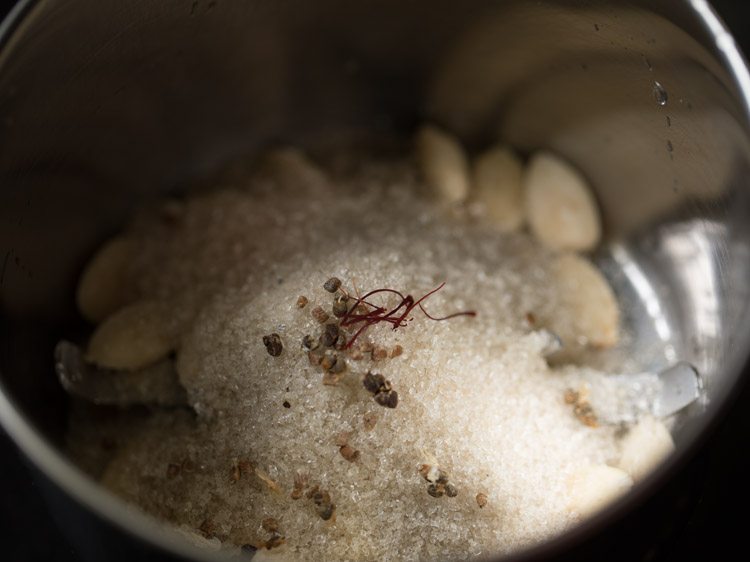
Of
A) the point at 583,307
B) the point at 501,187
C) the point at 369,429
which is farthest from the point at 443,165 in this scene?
the point at 369,429

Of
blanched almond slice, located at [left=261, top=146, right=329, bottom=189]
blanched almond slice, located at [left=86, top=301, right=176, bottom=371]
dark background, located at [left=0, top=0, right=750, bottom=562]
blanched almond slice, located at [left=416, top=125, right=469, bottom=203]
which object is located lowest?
dark background, located at [left=0, top=0, right=750, bottom=562]

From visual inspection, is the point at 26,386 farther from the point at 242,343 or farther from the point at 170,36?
the point at 170,36

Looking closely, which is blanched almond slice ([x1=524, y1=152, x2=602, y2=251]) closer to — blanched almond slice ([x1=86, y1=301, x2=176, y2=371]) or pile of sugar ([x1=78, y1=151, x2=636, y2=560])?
pile of sugar ([x1=78, y1=151, x2=636, y2=560])

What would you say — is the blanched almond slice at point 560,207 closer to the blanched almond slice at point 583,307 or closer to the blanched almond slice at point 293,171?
the blanched almond slice at point 583,307

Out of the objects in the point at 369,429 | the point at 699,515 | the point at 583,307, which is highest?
the point at 369,429

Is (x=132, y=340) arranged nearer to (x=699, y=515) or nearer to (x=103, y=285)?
(x=103, y=285)

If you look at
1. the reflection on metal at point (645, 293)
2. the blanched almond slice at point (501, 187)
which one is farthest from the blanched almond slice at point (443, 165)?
the reflection on metal at point (645, 293)

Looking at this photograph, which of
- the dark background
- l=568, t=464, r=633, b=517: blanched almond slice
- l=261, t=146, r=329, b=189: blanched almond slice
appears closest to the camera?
l=568, t=464, r=633, b=517: blanched almond slice

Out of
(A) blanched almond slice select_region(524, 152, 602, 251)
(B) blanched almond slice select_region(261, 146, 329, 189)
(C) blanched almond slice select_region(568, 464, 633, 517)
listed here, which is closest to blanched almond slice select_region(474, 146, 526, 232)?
(A) blanched almond slice select_region(524, 152, 602, 251)
